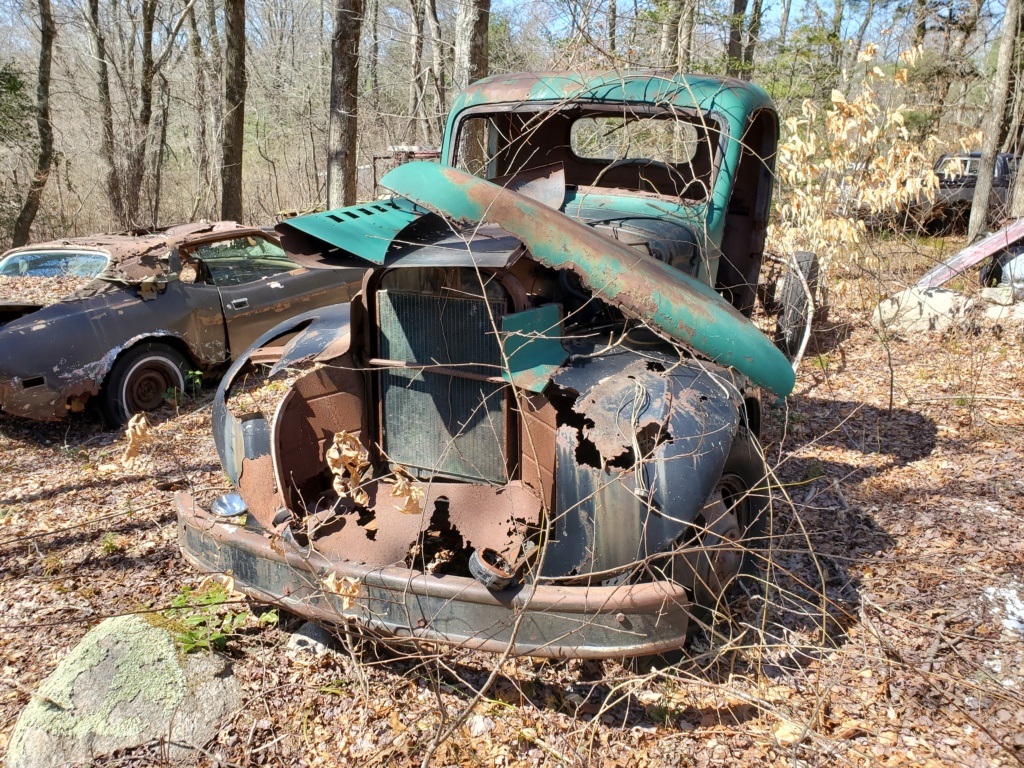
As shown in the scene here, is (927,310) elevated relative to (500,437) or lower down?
lower down

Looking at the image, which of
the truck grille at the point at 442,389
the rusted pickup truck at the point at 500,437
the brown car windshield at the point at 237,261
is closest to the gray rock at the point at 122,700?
the rusted pickup truck at the point at 500,437

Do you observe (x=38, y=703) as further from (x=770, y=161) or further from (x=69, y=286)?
(x=770, y=161)

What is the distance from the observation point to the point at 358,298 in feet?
11.1

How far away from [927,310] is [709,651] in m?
5.96

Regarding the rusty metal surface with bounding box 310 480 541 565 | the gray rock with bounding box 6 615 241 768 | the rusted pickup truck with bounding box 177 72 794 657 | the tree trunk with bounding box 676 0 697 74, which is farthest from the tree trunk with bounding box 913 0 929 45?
the gray rock with bounding box 6 615 241 768

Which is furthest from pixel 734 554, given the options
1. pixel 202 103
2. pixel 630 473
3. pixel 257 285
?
pixel 202 103

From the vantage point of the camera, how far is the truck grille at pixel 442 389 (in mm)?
3174

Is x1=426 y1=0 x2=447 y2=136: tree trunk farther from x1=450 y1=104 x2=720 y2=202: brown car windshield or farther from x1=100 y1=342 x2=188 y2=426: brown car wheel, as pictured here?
x1=100 y1=342 x2=188 y2=426: brown car wheel

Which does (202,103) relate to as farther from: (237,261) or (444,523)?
(444,523)

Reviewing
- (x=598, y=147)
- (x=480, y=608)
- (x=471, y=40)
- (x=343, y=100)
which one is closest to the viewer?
(x=480, y=608)

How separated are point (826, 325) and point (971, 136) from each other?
207cm

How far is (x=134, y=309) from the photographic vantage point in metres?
5.62

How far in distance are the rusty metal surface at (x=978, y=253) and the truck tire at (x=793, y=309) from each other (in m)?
1.63

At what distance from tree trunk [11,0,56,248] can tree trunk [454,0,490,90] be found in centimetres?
687
